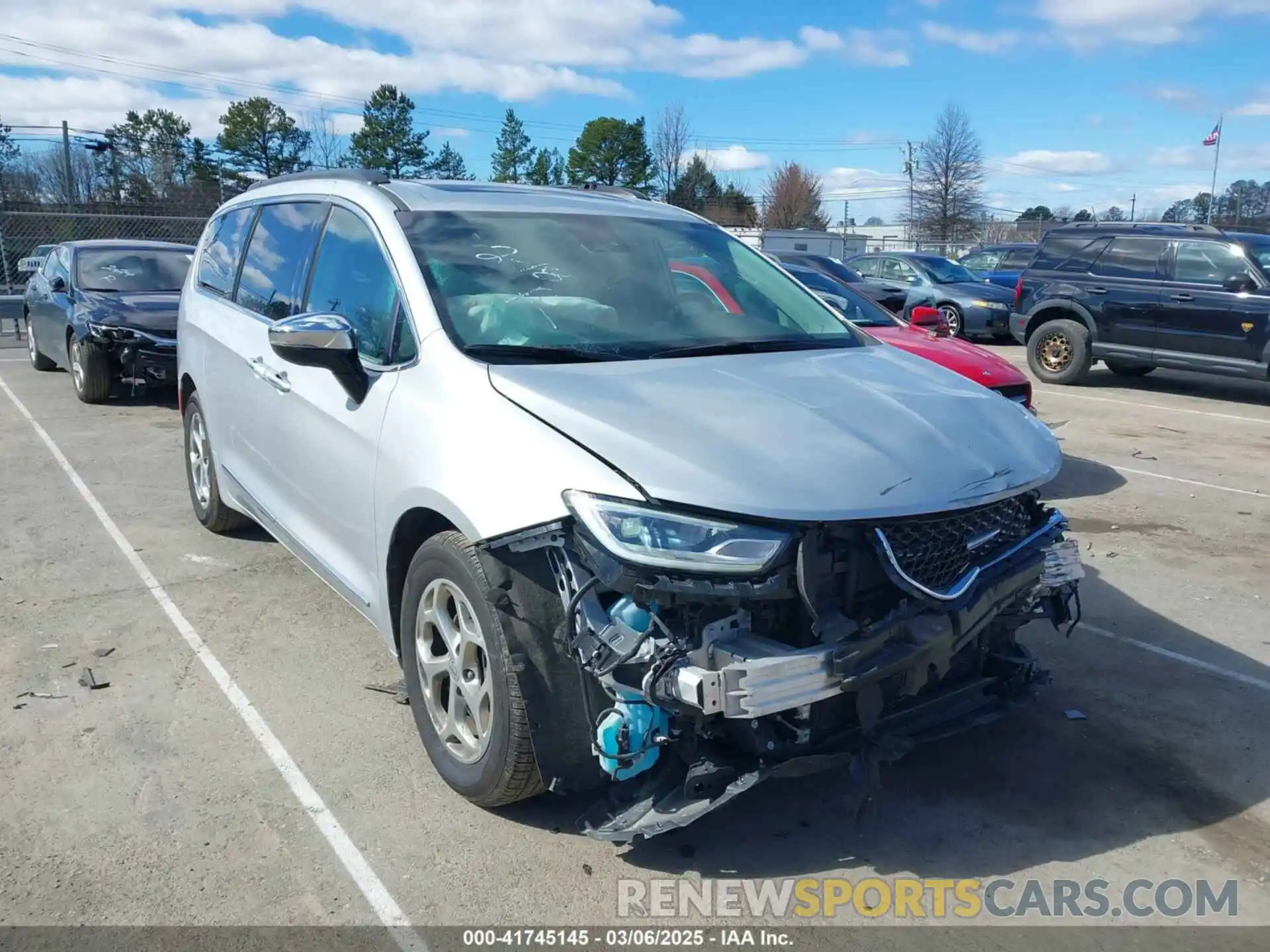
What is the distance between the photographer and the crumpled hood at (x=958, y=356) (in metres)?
7.36

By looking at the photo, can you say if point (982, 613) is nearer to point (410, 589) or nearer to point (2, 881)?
point (410, 589)

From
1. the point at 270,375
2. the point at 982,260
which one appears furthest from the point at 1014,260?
the point at 270,375

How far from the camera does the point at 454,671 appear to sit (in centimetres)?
329

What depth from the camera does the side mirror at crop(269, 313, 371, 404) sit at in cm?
349

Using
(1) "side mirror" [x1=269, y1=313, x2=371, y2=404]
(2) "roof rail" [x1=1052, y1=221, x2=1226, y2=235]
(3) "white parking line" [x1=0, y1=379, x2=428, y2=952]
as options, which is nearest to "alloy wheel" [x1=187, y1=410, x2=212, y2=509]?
(3) "white parking line" [x1=0, y1=379, x2=428, y2=952]

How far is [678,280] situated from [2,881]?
305 centimetres

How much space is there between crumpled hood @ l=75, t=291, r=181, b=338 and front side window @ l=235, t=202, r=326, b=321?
19.8 ft

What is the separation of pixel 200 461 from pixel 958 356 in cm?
516

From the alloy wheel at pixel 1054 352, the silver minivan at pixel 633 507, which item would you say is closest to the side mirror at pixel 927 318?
the silver minivan at pixel 633 507

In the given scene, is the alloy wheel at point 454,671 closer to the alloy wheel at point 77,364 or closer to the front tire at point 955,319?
the alloy wheel at point 77,364

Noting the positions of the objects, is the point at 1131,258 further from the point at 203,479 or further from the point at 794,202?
the point at 794,202

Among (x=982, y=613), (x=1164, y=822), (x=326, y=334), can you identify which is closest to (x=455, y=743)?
(x=326, y=334)

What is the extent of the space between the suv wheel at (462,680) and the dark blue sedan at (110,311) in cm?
758

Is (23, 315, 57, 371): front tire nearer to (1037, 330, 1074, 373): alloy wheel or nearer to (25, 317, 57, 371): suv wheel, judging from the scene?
(25, 317, 57, 371): suv wheel
